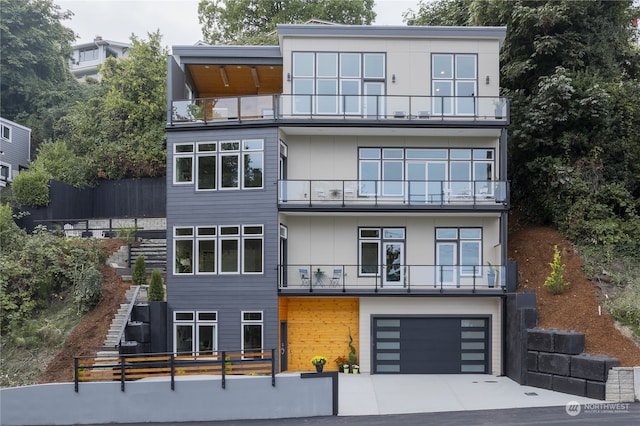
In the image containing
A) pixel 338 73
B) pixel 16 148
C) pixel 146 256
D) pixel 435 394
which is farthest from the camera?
Result: pixel 16 148

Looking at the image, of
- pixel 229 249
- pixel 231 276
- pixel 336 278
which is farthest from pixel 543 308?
pixel 229 249

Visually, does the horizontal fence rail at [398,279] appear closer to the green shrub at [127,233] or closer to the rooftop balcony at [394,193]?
the rooftop balcony at [394,193]

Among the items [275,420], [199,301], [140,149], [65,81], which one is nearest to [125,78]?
[140,149]

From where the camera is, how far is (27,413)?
14.9 m

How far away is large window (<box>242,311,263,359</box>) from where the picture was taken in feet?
64.2

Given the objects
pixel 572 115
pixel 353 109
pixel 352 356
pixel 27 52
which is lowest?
pixel 352 356

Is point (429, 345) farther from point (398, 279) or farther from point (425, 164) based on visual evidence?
point (425, 164)

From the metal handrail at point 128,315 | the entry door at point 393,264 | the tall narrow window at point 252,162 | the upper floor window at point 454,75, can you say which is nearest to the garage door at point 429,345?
the entry door at point 393,264

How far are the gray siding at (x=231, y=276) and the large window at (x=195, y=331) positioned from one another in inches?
6.1

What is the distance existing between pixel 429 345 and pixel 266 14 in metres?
27.0

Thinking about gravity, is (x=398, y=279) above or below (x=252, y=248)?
below

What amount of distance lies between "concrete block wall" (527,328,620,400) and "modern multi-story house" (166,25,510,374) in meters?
2.35

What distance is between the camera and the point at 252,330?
19.7 meters

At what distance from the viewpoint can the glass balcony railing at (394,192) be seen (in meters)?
20.1
